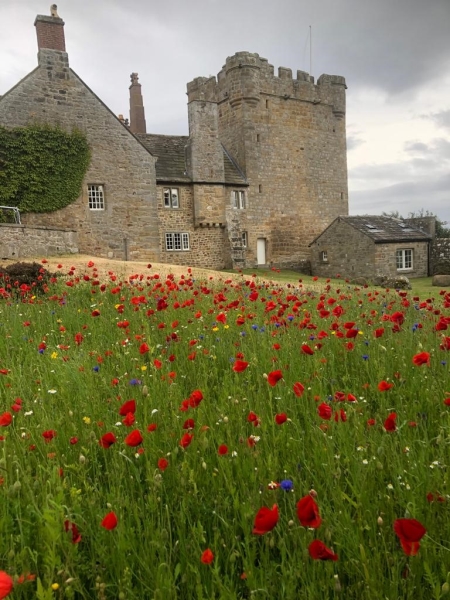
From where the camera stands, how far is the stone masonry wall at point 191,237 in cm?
3125

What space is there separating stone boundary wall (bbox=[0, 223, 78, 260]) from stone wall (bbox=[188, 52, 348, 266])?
636 inches

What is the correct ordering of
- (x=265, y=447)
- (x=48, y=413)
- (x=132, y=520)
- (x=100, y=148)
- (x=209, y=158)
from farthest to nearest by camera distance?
(x=209, y=158)
(x=100, y=148)
(x=48, y=413)
(x=265, y=447)
(x=132, y=520)

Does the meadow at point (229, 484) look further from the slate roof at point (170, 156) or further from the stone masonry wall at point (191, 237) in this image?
the slate roof at point (170, 156)

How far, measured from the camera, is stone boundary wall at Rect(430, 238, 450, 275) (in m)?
33.9

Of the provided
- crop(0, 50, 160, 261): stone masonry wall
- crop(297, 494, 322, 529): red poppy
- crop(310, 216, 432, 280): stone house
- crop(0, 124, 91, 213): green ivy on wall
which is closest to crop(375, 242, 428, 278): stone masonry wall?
crop(310, 216, 432, 280): stone house

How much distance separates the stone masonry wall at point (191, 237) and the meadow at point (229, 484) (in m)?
27.5

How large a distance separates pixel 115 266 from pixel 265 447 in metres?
18.5

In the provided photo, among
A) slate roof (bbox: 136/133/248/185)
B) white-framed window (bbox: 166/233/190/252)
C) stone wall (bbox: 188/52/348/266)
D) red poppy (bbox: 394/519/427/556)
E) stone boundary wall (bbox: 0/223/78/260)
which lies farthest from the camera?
stone wall (bbox: 188/52/348/266)

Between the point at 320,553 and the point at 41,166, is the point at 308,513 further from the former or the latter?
the point at 41,166

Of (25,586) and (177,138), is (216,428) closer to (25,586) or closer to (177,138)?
(25,586)

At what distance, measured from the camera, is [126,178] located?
2691 centimetres

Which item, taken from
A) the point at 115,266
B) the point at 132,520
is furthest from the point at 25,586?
the point at 115,266

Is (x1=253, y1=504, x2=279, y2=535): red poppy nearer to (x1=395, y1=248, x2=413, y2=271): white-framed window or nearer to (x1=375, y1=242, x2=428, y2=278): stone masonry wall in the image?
(x1=375, y1=242, x2=428, y2=278): stone masonry wall

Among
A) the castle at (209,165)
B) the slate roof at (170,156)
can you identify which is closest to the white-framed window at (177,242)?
the castle at (209,165)
